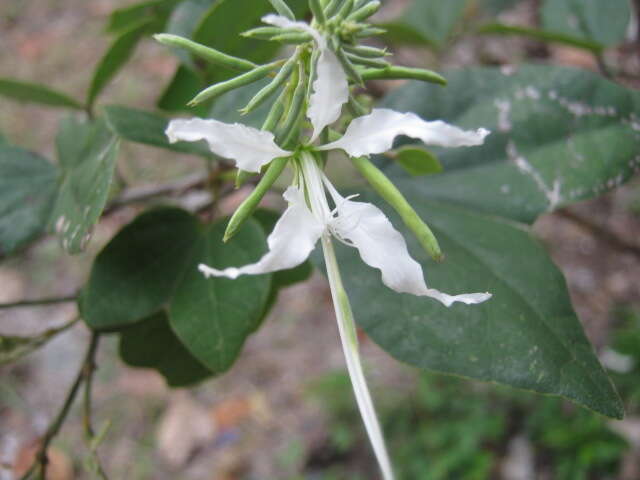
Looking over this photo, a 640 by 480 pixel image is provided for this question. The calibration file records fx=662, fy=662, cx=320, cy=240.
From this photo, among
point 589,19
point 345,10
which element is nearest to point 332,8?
point 345,10

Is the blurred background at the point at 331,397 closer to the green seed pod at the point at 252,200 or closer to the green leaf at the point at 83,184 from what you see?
the green leaf at the point at 83,184

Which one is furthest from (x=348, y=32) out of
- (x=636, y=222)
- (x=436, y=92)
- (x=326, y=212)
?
→ (x=636, y=222)

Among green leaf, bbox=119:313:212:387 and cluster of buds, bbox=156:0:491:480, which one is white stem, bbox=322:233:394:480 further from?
green leaf, bbox=119:313:212:387

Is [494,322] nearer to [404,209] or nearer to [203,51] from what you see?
[404,209]

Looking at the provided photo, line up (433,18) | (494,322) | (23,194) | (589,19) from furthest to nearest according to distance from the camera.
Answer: (433,18) < (589,19) < (23,194) < (494,322)

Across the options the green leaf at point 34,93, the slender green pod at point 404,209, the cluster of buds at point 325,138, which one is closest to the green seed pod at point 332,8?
the cluster of buds at point 325,138

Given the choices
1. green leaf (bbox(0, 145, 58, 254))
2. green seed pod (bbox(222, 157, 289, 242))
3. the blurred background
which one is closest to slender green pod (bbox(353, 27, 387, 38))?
green seed pod (bbox(222, 157, 289, 242))
